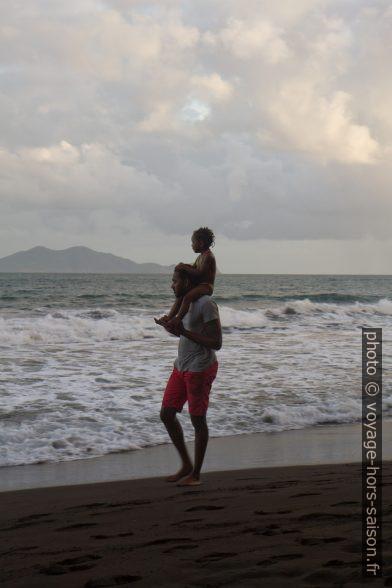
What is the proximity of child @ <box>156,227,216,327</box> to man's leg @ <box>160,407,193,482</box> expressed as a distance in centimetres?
76

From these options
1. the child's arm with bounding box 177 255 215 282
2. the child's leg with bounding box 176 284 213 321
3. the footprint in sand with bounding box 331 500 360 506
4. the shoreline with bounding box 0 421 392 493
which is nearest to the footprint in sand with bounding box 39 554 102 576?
the footprint in sand with bounding box 331 500 360 506

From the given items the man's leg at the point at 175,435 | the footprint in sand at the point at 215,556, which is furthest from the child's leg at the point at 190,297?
the footprint in sand at the point at 215,556

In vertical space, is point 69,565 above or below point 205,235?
below

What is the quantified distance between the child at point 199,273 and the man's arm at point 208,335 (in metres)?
0.10

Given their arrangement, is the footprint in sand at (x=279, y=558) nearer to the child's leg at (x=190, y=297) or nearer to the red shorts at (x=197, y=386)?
the red shorts at (x=197, y=386)

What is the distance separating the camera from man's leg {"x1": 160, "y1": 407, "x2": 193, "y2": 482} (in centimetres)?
530

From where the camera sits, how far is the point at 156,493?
492 centimetres

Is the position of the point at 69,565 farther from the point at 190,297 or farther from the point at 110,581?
the point at 190,297

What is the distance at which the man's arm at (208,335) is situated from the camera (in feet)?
16.5

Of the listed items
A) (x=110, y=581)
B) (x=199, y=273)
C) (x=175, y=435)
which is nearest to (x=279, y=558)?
(x=110, y=581)

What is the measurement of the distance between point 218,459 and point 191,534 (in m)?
2.92

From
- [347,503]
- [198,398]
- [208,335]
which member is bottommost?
[347,503]

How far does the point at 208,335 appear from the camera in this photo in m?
5.09

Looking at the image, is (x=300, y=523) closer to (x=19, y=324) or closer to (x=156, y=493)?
(x=156, y=493)
